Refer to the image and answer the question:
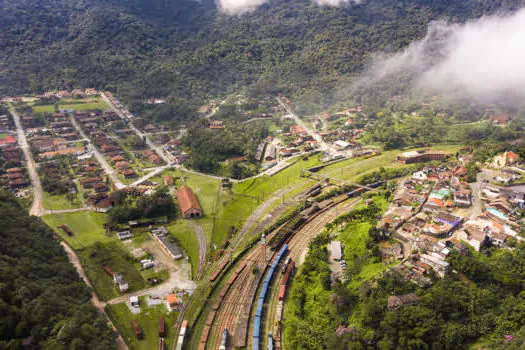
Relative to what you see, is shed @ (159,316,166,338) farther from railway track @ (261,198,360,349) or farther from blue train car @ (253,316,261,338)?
railway track @ (261,198,360,349)

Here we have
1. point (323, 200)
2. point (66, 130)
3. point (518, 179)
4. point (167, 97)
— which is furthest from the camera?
point (167, 97)

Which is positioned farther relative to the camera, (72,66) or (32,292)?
(72,66)

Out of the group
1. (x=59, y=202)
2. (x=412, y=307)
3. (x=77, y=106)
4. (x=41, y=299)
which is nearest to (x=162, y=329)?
(x=41, y=299)

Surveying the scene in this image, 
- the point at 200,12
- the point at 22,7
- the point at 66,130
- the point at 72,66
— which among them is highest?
the point at 200,12

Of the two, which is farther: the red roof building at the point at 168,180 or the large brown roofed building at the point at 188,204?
the red roof building at the point at 168,180

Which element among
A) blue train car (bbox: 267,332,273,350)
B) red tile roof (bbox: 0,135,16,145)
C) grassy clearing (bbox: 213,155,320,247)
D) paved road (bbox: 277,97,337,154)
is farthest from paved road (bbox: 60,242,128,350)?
paved road (bbox: 277,97,337,154)

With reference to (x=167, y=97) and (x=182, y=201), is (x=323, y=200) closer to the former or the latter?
(x=182, y=201)

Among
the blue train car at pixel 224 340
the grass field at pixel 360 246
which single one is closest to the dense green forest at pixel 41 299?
the blue train car at pixel 224 340

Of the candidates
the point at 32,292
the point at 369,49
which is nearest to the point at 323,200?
the point at 32,292

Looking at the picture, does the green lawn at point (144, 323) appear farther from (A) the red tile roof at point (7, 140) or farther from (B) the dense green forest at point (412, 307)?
(A) the red tile roof at point (7, 140)
